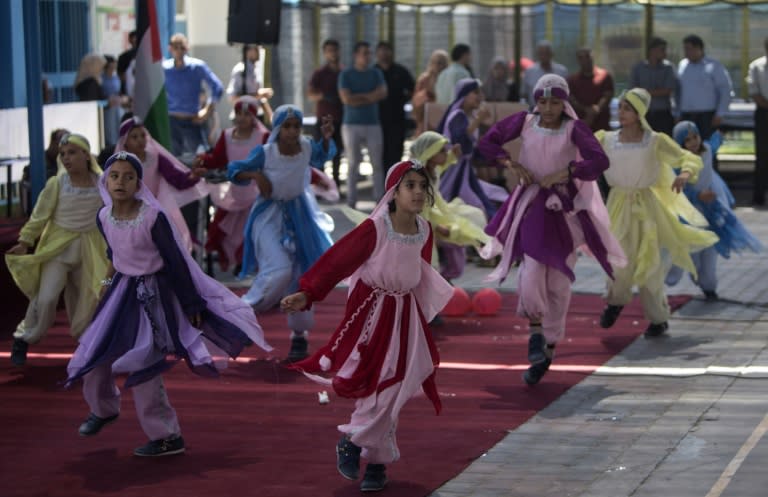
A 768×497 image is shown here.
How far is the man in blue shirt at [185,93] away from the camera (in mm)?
19625

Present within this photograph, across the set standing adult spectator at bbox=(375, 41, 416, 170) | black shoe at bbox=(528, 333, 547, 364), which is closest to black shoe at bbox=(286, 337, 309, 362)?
black shoe at bbox=(528, 333, 547, 364)

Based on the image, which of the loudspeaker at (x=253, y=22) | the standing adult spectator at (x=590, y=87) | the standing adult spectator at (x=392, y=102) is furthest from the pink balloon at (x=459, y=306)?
the standing adult spectator at (x=392, y=102)

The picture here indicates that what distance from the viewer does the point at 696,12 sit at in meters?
22.3

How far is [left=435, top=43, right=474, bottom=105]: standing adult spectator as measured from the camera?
69.7ft

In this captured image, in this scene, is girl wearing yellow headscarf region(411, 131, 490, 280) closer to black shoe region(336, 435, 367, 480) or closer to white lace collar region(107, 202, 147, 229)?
white lace collar region(107, 202, 147, 229)

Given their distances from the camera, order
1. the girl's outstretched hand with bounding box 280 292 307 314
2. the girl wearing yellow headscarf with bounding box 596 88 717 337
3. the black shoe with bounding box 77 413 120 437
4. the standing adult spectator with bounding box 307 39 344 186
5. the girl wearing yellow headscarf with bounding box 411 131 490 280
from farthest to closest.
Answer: the standing adult spectator with bounding box 307 39 344 186
the girl wearing yellow headscarf with bounding box 411 131 490 280
the girl wearing yellow headscarf with bounding box 596 88 717 337
the black shoe with bounding box 77 413 120 437
the girl's outstretched hand with bounding box 280 292 307 314

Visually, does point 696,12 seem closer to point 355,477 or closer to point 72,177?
point 72,177

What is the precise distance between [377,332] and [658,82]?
13.3 m

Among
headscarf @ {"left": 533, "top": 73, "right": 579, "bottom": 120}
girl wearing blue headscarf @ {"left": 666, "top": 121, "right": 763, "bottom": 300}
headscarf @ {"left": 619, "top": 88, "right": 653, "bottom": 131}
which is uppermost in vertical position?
headscarf @ {"left": 533, "top": 73, "right": 579, "bottom": 120}

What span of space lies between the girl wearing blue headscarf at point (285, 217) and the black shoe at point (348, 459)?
3.42 metres

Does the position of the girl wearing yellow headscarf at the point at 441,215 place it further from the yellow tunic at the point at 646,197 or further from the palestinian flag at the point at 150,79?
the palestinian flag at the point at 150,79

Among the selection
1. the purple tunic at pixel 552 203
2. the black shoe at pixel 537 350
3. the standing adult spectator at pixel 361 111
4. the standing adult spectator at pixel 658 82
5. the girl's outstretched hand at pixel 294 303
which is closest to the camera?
the girl's outstretched hand at pixel 294 303

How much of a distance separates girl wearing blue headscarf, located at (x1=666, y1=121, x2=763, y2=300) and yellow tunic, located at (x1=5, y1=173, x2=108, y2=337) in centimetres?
500

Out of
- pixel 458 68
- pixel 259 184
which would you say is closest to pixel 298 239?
pixel 259 184
